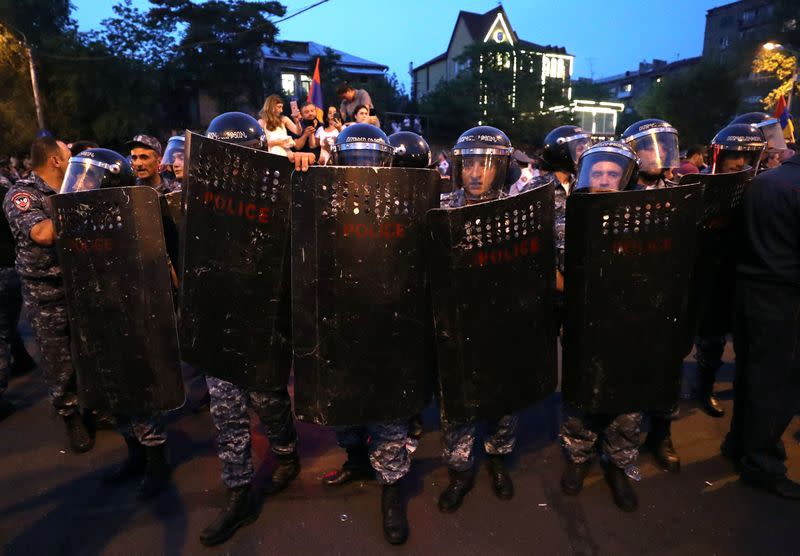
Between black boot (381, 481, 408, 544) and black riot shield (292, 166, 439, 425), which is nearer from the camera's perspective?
black riot shield (292, 166, 439, 425)

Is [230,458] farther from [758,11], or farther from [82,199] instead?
[758,11]

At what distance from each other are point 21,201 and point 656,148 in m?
4.19

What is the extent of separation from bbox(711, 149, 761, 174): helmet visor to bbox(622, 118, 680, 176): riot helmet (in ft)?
2.05

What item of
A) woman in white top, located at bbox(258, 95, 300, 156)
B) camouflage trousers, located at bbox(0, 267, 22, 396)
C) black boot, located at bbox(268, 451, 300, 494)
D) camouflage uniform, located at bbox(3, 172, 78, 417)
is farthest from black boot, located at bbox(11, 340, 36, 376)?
black boot, located at bbox(268, 451, 300, 494)

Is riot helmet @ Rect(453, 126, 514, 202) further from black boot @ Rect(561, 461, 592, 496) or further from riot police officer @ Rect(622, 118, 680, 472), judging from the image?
black boot @ Rect(561, 461, 592, 496)

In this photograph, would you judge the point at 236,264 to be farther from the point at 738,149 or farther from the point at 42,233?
the point at 738,149

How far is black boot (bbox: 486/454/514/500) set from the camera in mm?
2939

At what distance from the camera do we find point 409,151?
14.7ft

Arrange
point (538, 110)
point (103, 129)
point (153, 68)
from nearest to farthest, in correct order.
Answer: point (103, 129) < point (153, 68) < point (538, 110)

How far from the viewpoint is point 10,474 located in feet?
10.7

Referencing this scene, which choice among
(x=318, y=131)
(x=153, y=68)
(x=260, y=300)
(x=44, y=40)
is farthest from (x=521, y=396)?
(x=44, y=40)

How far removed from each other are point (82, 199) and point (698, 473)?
3860 millimetres

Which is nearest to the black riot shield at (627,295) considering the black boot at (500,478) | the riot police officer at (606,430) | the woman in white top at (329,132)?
the riot police officer at (606,430)

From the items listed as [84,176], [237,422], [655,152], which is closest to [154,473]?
[237,422]
